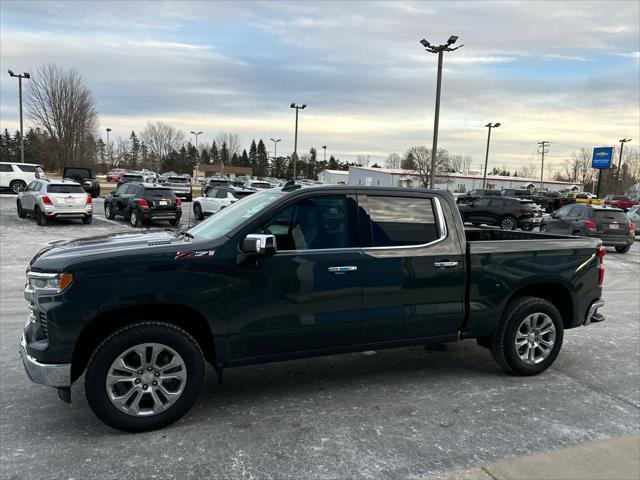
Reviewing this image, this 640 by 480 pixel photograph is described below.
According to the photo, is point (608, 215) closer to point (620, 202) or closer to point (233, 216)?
point (233, 216)

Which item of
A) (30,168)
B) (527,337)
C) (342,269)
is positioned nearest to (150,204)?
(342,269)

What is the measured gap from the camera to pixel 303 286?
3.92 meters

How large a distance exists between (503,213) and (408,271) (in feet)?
69.0

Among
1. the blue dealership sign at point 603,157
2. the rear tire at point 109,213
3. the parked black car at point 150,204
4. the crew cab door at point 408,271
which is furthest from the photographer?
the blue dealership sign at point 603,157

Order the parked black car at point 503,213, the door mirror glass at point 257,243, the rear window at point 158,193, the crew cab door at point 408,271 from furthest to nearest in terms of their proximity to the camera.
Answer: the parked black car at point 503,213 < the rear window at point 158,193 < the crew cab door at point 408,271 < the door mirror glass at point 257,243

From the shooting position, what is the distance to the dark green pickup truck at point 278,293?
11.4 ft

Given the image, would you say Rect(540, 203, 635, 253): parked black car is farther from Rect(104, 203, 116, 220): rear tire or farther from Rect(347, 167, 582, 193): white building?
Rect(347, 167, 582, 193): white building

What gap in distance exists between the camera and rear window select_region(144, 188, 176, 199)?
1856cm

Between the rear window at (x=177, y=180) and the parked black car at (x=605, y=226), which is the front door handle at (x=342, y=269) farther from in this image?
the rear window at (x=177, y=180)

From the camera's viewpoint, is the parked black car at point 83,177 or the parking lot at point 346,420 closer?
the parking lot at point 346,420

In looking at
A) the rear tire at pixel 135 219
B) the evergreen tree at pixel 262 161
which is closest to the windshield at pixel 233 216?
the rear tire at pixel 135 219

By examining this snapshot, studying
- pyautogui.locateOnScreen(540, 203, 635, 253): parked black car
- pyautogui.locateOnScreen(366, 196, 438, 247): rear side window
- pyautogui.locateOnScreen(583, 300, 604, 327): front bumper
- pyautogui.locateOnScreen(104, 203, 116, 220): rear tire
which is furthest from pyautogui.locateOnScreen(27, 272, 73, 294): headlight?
pyautogui.locateOnScreen(104, 203, 116, 220): rear tire

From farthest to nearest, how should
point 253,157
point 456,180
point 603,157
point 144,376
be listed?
point 253,157 → point 456,180 → point 603,157 → point 144,376

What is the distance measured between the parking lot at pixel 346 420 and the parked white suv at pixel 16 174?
2879 centimetres
